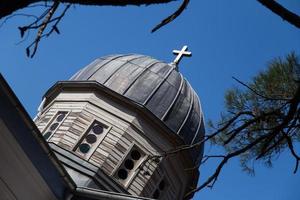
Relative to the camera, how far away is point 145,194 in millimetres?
11000

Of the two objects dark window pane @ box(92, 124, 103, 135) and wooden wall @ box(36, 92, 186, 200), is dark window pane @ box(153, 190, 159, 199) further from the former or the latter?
dark window pane @ box(92, 124, 103, 135)

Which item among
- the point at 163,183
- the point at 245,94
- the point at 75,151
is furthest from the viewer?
the point at 163,183

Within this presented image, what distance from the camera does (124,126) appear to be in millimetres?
11516

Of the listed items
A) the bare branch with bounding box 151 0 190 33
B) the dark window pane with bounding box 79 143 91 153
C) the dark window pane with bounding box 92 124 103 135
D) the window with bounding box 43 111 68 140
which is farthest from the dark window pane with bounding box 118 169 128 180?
the bare branch with bounding box 151 0 190 33

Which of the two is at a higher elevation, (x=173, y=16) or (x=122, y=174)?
(x=122, y=174)

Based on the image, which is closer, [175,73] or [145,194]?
[145,194]

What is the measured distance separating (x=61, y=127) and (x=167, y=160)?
3074 millimetres

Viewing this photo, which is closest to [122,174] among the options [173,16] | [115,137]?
[115,137]

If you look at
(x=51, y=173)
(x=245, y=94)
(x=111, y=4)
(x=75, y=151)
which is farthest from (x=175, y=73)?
(x=111, y=4)

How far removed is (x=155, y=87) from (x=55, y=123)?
132 inches

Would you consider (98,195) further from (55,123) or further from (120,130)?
(55,123)

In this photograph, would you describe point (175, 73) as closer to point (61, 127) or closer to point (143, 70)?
point (143, 70)

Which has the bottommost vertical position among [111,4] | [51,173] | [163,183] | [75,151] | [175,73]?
[111,4]

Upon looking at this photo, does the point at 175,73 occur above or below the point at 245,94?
above
